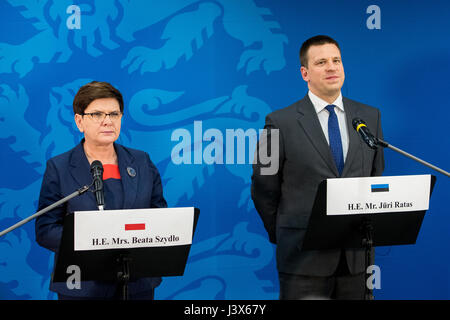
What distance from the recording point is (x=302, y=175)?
2.69 m

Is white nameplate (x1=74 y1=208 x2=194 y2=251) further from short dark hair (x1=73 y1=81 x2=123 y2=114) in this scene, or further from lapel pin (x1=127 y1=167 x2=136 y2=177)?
short dark hair (x1=73 y1=81 x2=123 y2=114)

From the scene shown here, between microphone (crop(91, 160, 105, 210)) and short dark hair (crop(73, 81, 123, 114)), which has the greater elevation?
short dark hair (crop(73, 81, 123, 114))

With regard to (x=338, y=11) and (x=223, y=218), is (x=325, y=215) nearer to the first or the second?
(x=223, y=218)

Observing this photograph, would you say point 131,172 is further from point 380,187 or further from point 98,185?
point 380,187

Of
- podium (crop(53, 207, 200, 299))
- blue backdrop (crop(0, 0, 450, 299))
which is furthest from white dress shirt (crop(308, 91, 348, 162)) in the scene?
blue backdrop (crop(0, 0, 450, 299))

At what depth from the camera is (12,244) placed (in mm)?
3654

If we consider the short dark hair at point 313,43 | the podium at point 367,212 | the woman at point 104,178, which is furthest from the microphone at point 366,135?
the woman at point 104,178

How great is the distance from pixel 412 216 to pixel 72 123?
7.91 feet

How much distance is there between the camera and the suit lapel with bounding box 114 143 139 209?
244 centimetres

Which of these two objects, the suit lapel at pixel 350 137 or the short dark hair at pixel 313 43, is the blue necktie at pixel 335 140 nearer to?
the suit lapel at pixel 350 137

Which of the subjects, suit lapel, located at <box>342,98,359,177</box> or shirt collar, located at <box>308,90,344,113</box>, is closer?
suit lapel, located at <box>342,98,359,177</box>

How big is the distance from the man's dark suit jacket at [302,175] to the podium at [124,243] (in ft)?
2.56

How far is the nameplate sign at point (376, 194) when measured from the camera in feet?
7.00
